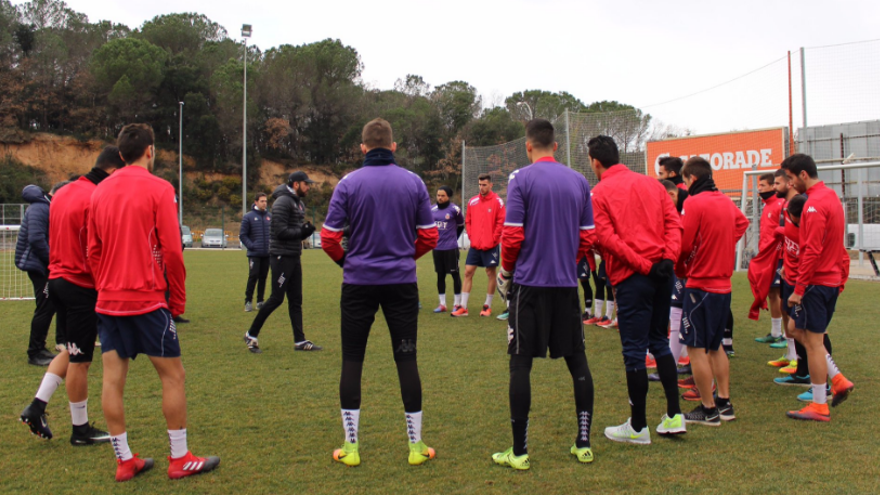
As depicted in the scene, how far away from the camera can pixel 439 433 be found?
167 inches

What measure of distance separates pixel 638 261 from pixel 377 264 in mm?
1671

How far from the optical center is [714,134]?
23891mm

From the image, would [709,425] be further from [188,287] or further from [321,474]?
[188,287]

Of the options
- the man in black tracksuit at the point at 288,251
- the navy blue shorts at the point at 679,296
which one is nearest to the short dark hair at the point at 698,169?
the navy blue shorts at the point at 679,296

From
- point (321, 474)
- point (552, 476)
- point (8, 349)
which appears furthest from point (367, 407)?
point (8, 349)

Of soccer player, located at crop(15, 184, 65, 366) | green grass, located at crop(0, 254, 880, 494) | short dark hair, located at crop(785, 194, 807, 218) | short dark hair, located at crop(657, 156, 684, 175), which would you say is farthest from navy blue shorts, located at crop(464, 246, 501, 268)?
soccer player, located at crop(15, 184, 65, 366)

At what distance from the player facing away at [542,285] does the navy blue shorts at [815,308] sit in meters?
2.16

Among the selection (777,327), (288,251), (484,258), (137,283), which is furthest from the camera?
(484,258)

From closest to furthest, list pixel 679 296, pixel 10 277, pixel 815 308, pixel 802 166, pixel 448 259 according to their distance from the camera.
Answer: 1. pixel 815 308
2. pixel 802 166
3. pixel 679 296
4. pixel 448 259
5. pixel 10 277

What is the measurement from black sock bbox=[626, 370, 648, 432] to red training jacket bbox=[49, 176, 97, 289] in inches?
146

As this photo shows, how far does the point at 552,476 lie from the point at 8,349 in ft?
22.7

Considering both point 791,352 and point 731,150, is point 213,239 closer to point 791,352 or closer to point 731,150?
point 731,150

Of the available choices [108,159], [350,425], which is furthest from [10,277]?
[350,425]

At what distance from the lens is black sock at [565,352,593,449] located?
3.72 metres
